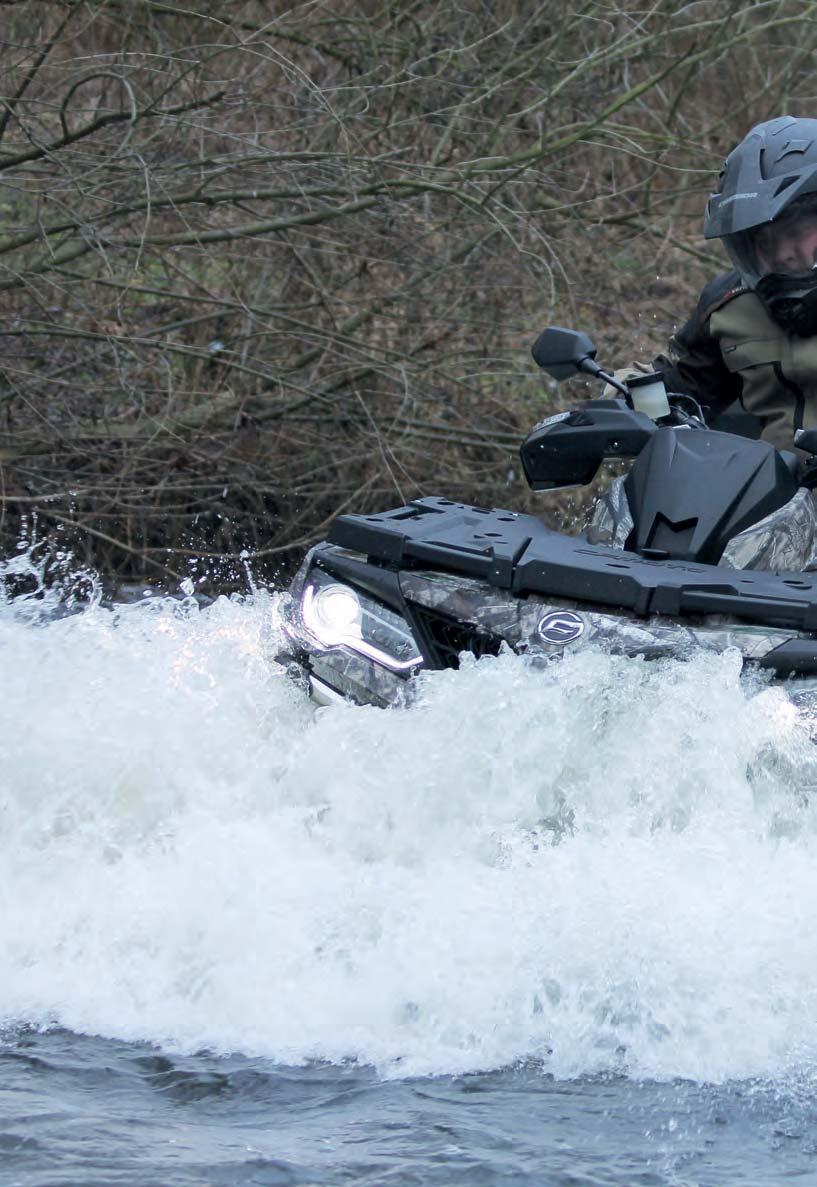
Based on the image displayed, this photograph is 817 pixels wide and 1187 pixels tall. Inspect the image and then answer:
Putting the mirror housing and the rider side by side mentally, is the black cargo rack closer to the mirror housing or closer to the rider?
the mirror housing

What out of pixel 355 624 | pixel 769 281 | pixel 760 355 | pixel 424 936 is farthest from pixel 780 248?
pixel 424 936

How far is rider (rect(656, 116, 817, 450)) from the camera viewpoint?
15.7ft

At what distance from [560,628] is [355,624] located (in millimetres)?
502

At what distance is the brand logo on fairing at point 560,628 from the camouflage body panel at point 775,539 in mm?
553

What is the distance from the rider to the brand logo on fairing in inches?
52.0

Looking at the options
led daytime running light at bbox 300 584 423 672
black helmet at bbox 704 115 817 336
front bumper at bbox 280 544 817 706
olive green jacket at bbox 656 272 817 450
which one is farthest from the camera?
olive green jacket at bbox 656 272 817 450

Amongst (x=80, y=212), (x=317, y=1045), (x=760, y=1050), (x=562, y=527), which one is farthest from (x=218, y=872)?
(x=562, y=527)

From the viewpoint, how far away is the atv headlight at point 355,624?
387 centimetres

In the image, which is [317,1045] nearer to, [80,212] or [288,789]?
[288,789]

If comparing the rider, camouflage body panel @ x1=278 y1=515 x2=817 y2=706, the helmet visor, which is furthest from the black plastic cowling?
the helmet visor

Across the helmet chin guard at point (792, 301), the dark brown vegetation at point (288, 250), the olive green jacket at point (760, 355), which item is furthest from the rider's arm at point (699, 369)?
the dark brown vegetation at point (288, 250)

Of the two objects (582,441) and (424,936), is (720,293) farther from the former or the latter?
(424,936)

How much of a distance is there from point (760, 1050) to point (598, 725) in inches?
31.2

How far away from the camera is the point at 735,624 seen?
366 cm
